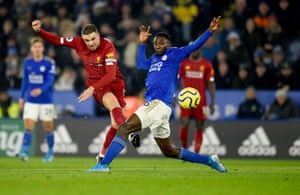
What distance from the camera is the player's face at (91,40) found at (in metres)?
15.1

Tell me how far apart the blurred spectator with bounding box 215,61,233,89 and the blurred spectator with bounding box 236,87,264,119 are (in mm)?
1092

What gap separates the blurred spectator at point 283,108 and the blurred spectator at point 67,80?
218 inches

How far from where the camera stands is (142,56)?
48.1 ft

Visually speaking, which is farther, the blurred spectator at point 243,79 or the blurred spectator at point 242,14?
the blurred spectator at point 242,14

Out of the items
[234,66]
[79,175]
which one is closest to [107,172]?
[79,175]

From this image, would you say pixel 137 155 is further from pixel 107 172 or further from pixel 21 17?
pixel 107 172

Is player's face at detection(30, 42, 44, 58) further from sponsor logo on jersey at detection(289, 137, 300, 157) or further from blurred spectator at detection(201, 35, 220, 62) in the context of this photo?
sponsor logo on jersey at detection(289, 137, 300, 157)

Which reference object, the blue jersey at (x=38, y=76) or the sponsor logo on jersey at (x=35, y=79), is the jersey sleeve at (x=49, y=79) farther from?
the sponsor logo on jersey at (x=35, y=79)

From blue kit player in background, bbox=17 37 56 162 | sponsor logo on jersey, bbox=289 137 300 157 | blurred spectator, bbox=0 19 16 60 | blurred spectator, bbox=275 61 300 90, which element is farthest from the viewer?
blurred spectator, bbox=0 19 16 60

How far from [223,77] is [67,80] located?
14.1 feet

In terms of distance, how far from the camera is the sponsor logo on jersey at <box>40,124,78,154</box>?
23.1 m

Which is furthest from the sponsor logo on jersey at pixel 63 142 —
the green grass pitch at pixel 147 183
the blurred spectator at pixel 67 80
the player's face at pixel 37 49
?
the green grass pitch at pixel 147 183

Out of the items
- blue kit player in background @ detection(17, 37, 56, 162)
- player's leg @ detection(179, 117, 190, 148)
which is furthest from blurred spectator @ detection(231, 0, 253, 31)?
blue kit player in background @ detection(17, 37, 56, 162)

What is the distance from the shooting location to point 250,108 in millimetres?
22953
